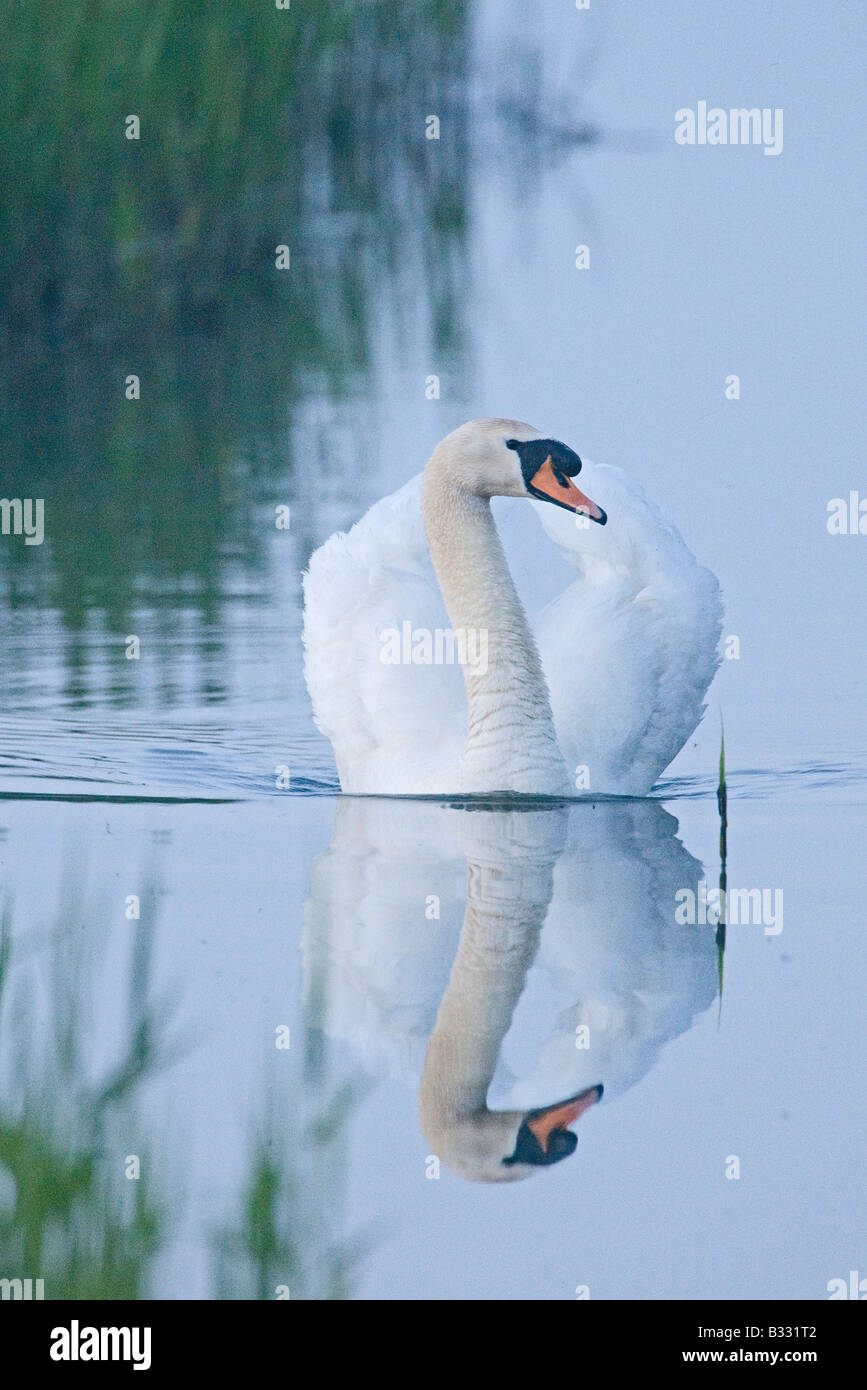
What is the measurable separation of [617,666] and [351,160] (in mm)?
14030

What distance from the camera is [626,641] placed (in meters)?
7.45

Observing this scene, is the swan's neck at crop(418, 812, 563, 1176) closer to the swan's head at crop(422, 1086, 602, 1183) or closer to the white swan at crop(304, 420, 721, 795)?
the swan's head at crop(422, 1086, 602, 1183)

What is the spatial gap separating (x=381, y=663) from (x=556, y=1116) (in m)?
2.89

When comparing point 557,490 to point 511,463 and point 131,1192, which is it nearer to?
point 511,463

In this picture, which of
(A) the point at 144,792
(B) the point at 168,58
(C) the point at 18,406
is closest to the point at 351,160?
(B) the point at 168,58

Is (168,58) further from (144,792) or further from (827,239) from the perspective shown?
(144,792)

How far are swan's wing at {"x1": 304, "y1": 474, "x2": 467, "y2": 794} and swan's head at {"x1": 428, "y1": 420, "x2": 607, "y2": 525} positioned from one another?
553 mm

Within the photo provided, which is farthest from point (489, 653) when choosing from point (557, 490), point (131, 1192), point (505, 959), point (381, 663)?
point (131, 1192)

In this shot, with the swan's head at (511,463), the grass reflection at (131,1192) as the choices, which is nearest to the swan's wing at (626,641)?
the swan's head at (511,463)

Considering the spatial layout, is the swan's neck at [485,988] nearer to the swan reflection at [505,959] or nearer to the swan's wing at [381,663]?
the swan reflection at [505,959]

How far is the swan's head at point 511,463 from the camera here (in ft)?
23.3

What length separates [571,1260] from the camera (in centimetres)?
438

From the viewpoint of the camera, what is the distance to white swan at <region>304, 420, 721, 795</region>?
718 cm

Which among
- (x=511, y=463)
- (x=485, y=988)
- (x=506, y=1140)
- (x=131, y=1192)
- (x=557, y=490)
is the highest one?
(x=511, y=463)
